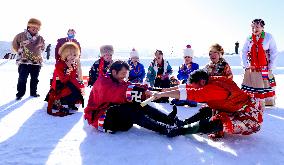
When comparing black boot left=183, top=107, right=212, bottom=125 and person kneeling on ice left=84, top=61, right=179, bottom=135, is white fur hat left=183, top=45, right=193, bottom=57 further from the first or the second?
person kneeling on ice left=84, top=61, right=179, bottom=135

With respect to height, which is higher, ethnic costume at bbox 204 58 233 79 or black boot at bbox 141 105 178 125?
ethnic costume at bbox 204 58 233 79

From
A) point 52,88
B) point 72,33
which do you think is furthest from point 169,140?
point 72,33

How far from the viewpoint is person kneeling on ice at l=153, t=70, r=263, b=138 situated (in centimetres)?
394

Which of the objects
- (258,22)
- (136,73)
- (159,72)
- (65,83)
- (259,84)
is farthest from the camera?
(136,73)

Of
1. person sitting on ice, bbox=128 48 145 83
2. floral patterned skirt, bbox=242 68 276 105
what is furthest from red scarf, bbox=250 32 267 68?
person sitting on ice, bbox=128 48 145 83

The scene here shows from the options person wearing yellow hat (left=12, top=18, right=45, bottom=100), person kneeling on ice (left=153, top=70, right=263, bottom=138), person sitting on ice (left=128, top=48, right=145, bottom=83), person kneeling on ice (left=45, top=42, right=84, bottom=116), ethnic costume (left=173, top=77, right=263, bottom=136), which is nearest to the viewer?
person kneeling on ice (left=153, top=70, right=263, bottom=138)

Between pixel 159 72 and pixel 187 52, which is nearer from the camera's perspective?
pixel 159 72

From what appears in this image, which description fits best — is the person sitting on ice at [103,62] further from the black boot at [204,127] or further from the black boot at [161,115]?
the black boot at [204,127]

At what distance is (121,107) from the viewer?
4469mm

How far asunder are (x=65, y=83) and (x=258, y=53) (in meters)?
3.60

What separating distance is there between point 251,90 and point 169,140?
3260 mm

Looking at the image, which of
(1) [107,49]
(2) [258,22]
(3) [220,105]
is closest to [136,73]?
(1) [107,49]

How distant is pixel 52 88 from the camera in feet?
20.1

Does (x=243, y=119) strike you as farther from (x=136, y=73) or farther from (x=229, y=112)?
(x=136, y=73)
